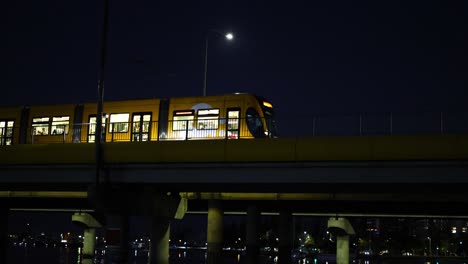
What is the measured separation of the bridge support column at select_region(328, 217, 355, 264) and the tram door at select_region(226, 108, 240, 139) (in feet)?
110

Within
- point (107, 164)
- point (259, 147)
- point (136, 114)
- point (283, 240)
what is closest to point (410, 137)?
point (259, 147)

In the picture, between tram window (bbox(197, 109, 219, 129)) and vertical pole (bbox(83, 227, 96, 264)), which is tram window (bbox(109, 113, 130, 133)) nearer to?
tram window (bbox(197, 109, 219, 129))

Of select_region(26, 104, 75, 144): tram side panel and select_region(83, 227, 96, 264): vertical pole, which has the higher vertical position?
select_region(26, 104, 75, 144): tram side panel

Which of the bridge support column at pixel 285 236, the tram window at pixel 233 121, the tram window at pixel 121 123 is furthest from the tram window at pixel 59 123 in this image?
the bridge support column at pixel 285 236

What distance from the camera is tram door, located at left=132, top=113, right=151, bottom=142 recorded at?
41250 millimetres

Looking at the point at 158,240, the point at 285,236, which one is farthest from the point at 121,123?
the point at 285,236

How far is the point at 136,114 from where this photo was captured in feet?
141

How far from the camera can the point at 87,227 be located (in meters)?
82.2

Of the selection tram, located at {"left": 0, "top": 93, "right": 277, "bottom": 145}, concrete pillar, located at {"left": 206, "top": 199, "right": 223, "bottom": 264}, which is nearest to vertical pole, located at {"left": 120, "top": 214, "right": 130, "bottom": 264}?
tram, located at {"left": 0, "top": 93, "right": 277, "bottom": 145}

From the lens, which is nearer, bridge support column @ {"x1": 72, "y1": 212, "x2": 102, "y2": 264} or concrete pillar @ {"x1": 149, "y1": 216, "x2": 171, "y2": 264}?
concrete pillar @ {"x1": 149, "y1": 216, "x2": 171, "y2": 264}

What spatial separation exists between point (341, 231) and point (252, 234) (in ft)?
37.8

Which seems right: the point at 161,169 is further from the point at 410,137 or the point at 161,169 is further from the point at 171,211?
the point at 410,137

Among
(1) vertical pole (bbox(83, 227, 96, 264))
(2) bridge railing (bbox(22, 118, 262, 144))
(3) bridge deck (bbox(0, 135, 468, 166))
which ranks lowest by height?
(1) vertical pole (bbox(83, 227, 96, 264))

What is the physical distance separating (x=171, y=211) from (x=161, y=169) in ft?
22.9
